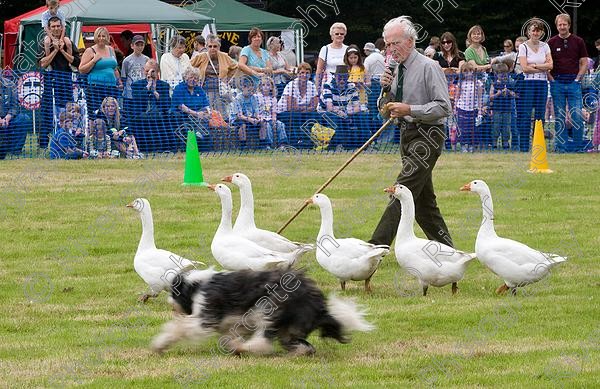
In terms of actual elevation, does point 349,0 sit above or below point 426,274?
above

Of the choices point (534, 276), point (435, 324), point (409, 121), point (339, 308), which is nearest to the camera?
point (339, 308)

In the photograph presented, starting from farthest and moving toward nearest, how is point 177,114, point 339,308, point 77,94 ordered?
point 177,114 < point 77,94 < point 339,308

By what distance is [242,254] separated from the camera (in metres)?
8.71

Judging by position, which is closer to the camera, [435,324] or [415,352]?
[415,352]

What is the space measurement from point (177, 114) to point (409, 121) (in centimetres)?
1035

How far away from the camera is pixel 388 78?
9.73 meters

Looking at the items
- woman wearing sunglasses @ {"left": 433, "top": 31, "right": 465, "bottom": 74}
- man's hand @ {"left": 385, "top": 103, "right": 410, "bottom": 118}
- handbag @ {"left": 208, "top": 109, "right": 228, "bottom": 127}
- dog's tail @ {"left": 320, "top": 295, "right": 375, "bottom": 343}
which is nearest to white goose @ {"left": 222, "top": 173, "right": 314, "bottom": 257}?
man's hand @ {"left": 385, "top": 103, "right": 410, "bottom": 118}

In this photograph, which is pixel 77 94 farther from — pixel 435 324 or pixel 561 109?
pixel 435 324

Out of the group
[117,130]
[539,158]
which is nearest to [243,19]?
[117,130]

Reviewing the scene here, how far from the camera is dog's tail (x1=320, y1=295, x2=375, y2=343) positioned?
6730 mm

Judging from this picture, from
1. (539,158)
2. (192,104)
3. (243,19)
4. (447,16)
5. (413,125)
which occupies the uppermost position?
(447,16)

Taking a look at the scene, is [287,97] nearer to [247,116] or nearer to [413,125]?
[247,116]

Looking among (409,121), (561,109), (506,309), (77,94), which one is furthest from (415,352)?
(561,109)

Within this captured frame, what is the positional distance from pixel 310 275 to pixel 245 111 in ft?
35.7
